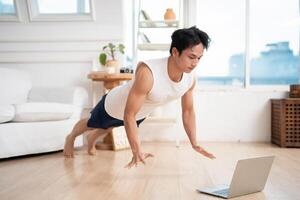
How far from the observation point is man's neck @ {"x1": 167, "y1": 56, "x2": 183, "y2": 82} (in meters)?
2.14

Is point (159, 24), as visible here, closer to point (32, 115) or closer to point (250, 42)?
point (250, 42)

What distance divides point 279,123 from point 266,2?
1369 millimetres

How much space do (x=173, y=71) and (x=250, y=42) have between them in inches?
94.0

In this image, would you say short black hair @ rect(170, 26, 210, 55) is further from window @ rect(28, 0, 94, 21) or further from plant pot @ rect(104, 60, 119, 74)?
window @ rect(28, 0, 94, 21)

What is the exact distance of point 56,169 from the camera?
264 cm

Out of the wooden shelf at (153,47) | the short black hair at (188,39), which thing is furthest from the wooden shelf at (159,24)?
the short black hair at (188,39)

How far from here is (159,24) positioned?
4.19 metres

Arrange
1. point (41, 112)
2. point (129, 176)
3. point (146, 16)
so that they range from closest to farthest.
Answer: point (129, 176)
point (41, 112)
point (146, 16)

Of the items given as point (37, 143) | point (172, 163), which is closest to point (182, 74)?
point (172, 163)

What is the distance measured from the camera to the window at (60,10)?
13.5 feet

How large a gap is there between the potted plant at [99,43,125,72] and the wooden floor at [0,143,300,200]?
88 centimetres

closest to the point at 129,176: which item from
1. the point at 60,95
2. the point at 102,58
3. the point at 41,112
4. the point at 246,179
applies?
the point at 246,179

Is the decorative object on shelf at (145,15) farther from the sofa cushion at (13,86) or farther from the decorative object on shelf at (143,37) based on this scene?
the sofa cushion at (13,86)

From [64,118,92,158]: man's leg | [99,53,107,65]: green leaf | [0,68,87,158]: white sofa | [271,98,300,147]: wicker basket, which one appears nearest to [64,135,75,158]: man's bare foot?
[64,118,92,158]: man's leg
